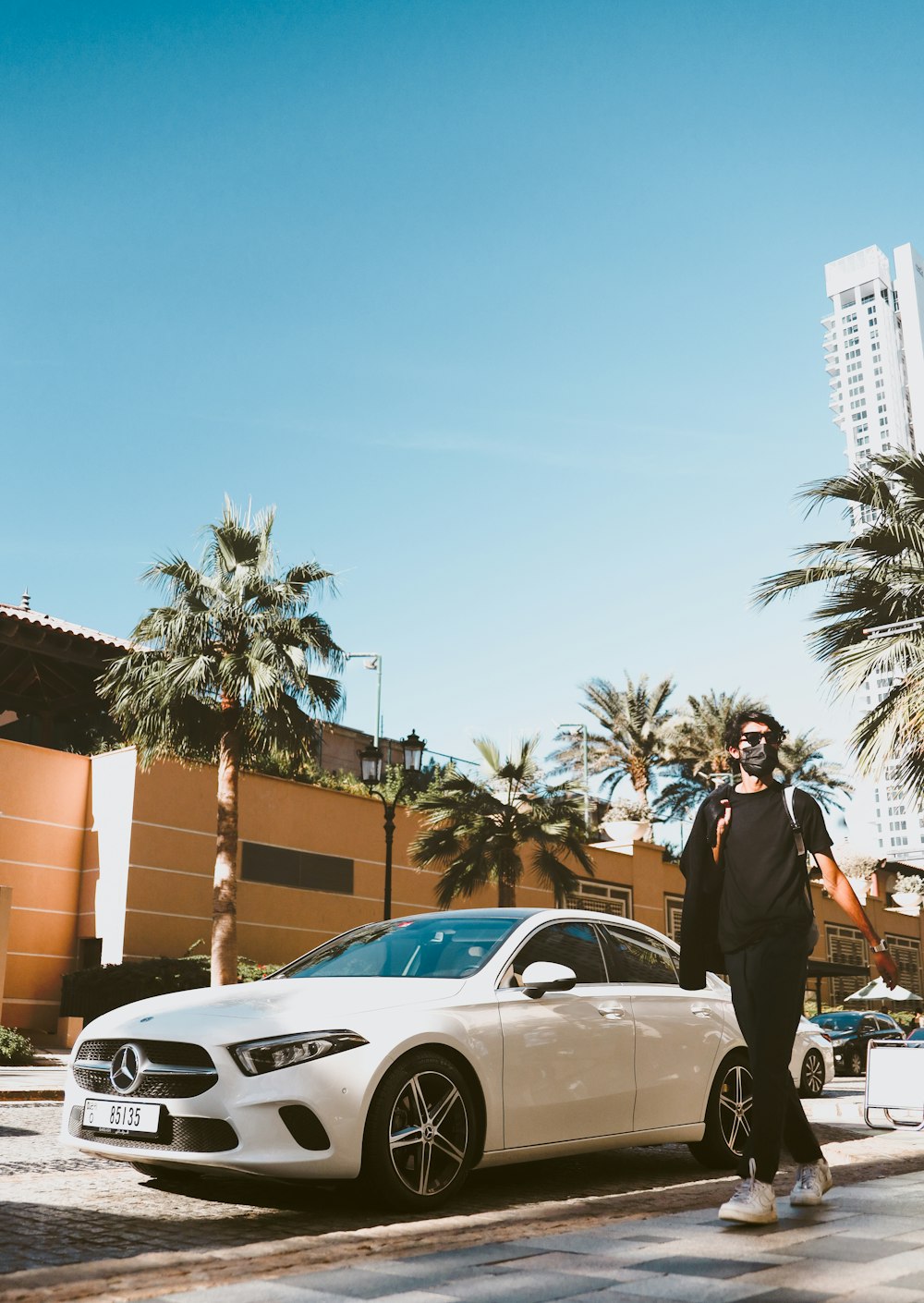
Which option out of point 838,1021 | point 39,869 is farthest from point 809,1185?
point 39,869

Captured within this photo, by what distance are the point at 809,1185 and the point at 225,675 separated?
18.0 metres

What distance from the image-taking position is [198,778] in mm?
26406

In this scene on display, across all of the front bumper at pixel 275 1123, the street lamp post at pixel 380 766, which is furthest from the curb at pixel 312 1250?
the street lamp post at pixel 380 766

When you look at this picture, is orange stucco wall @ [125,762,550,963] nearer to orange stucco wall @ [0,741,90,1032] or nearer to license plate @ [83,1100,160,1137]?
orange stucco wall @ [0,741,90,1032]

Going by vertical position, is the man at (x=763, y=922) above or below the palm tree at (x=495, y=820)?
below

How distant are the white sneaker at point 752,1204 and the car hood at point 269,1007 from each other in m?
1.64

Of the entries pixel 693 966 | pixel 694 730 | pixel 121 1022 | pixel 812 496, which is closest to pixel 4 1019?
pixel 812 496

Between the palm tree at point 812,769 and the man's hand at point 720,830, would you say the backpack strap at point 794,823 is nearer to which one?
the man's hand at point 720,830

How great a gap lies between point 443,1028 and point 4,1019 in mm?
20699

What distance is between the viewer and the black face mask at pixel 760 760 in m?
4.67

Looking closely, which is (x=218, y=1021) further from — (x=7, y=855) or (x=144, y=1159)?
(x=7, y=855)

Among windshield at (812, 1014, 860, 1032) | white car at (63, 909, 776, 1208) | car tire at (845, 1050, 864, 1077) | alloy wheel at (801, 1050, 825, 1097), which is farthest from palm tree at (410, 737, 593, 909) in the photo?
white car at (63, 909, 776, 1208)

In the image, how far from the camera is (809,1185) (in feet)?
15.0

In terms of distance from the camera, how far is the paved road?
4.32 metres
